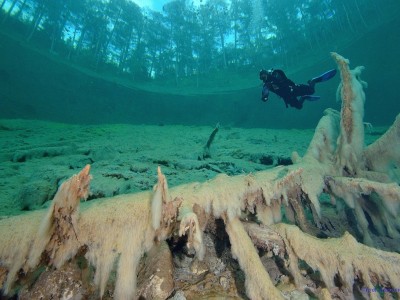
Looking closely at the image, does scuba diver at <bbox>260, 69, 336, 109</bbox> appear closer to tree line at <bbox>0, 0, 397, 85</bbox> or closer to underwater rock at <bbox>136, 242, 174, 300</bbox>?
underwater rock at <bbox>136, 242, 174, 300</bbox>

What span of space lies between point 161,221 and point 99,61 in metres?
25.6

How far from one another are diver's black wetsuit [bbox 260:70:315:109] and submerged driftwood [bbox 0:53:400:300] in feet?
17.1

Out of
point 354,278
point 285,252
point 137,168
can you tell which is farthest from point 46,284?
point 137,168

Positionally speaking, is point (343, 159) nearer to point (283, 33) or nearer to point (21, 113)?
point (21, 113)

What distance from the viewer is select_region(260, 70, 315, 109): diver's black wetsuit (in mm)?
7866

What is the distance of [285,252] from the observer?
241 centimetres

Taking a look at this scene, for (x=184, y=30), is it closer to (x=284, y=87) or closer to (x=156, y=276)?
(x=284, y=87)

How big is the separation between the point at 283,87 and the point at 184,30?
22.7 m

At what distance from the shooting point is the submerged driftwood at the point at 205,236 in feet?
5.41

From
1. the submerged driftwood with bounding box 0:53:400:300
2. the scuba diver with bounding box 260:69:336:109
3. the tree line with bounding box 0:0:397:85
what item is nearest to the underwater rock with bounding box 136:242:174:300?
the submerged driftwood with bounding box 0:53:400:300

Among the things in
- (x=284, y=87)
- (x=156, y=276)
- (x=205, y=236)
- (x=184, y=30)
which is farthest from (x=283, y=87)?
(x=184, y=30)

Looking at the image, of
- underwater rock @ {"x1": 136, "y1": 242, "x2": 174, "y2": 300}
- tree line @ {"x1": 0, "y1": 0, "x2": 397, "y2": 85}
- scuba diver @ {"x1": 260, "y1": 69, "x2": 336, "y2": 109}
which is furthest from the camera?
tree line @ {"x1": 0, "y1": 0, "x2": 397, "y2": 85}

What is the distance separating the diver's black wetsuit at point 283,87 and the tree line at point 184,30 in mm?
18900

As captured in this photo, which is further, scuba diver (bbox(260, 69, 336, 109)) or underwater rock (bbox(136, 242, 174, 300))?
scuba diver (bbox(260, 69, 336, 109))
